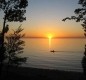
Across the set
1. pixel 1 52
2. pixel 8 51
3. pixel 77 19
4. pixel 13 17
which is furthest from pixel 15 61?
pixel 77 19

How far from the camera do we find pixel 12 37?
31.8 meters

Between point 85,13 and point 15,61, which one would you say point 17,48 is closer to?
point 15,61

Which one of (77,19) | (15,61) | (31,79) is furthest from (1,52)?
(77,19)

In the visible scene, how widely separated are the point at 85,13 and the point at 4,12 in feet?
32.1

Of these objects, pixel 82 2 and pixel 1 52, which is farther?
pixel 1 52

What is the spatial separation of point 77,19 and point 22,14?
25.6 ft

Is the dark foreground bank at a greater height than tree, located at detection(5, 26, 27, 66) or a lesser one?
lesser

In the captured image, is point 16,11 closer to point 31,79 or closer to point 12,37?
point 12,37

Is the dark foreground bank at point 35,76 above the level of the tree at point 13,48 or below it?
below

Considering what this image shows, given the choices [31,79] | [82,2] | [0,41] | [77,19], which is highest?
[82,2]

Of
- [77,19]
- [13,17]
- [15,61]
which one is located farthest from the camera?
[15,61]

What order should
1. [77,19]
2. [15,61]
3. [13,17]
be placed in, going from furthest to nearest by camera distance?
[15,61]
[13,17]
[77,19]

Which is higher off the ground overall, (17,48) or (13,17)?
(13,17)

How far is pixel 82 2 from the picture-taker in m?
21.7
